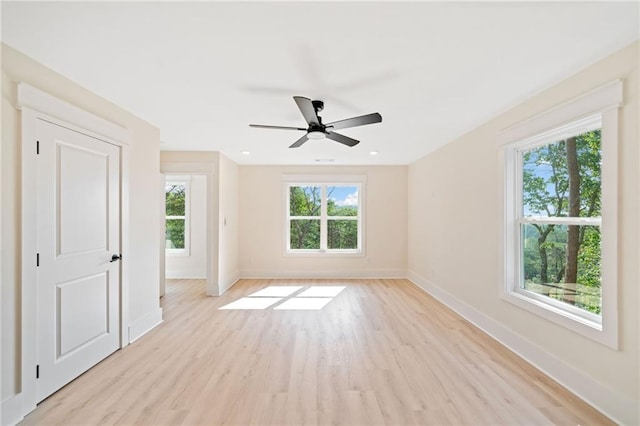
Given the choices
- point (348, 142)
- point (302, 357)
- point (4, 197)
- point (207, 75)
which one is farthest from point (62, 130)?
point (302, 357)

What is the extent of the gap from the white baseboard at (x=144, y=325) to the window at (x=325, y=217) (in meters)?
3.16

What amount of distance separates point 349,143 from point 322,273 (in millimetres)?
3638

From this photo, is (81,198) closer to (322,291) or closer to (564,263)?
(322,291)

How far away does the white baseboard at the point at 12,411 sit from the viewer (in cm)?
180

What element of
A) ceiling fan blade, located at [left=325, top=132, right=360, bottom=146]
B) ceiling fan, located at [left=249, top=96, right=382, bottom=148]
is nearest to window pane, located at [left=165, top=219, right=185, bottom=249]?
ceiling fan, located at [left=249, top=96, right=382, bottom=148]

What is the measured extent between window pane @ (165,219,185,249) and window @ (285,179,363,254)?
2390mm

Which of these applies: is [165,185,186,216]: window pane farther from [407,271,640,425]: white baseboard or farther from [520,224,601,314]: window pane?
[520,224,601,314]: window pane

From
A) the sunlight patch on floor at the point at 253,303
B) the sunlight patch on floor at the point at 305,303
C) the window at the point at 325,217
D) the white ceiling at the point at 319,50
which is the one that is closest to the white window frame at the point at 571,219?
the white ceiling at the point at 319,50

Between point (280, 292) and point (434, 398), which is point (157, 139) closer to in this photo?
point (280, 292)

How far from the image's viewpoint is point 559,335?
2.35 m

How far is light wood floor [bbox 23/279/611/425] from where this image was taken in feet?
6.35

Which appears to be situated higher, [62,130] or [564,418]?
[62,130]

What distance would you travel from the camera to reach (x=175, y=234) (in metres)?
6.25

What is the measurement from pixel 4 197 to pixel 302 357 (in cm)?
254
